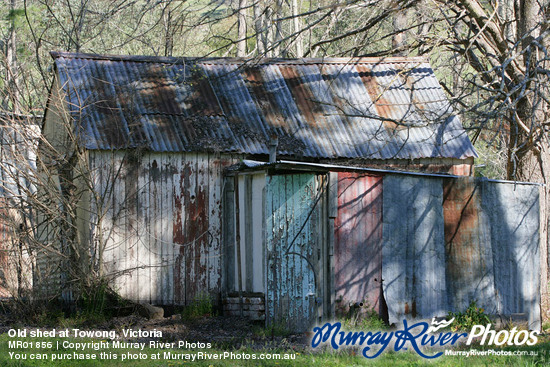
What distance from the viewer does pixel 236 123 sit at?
12500 millimetres

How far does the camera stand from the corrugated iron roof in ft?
38.5

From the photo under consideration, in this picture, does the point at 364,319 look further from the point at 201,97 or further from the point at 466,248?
the point at 201,97

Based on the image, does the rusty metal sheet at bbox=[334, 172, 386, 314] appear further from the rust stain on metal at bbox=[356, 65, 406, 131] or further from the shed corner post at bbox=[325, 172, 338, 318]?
the rust stain on metal at bbox=[356, 65, 406, 131]

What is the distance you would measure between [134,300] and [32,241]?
6.80 ft

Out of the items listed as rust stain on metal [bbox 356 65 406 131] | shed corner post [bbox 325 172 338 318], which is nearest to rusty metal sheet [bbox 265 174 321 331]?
shed corner post [bbox 325 172 338 318]

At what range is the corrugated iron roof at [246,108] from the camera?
462 inches

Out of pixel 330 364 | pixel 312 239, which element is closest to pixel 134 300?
pixel 312 239

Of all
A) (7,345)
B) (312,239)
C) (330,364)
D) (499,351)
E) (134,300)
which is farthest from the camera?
(134,300)

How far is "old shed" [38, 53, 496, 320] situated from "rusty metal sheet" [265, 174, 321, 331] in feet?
0.08

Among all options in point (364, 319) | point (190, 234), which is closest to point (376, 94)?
point (190, 234)

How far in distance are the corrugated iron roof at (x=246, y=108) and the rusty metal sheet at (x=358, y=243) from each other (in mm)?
1031

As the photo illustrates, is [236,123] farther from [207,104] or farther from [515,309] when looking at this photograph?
[515,309]

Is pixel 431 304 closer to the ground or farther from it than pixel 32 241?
closer to the ground

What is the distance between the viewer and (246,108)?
13.0m
